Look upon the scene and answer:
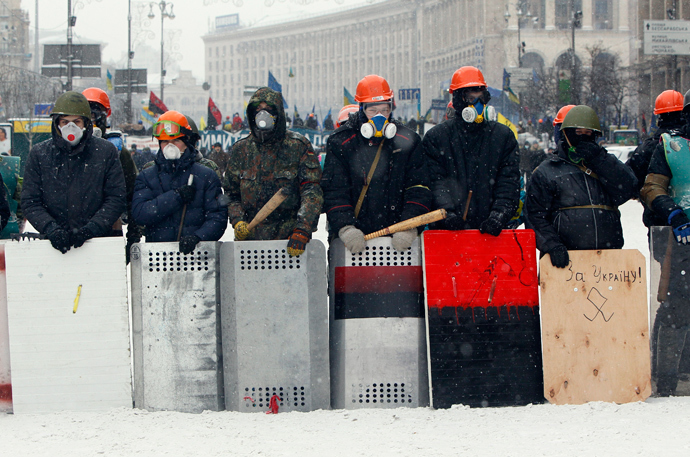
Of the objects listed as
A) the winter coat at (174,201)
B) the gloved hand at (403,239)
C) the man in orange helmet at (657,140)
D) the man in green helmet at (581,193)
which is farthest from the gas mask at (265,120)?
the man in orange helmet at (657,140)

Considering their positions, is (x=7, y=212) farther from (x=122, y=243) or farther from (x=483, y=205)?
(x=483, y=205)

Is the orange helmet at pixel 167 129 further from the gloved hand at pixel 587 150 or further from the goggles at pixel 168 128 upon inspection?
the gloved hand at pixel 587 150

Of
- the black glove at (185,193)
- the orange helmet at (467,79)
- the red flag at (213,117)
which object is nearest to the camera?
the black glove at (185,193)

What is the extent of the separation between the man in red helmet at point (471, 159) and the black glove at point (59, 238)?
243 cm

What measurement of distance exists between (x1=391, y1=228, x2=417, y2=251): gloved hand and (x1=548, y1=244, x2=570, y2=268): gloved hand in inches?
36.0

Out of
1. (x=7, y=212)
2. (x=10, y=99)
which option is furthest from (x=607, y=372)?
(x=10, y=99)

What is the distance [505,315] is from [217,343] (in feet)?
6.22

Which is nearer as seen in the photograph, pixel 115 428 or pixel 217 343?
pixel 115 428

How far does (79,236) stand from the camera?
5.04 meters

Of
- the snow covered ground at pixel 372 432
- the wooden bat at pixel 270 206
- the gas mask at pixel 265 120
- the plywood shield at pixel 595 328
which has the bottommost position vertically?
the snow covered ground at pixel 372 432

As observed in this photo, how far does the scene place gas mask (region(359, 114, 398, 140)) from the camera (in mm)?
5188

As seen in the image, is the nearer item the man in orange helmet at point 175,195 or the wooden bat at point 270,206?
the wooden bat at point 270,206

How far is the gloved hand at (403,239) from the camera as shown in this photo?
5.13m

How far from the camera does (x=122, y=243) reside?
5.12 m
